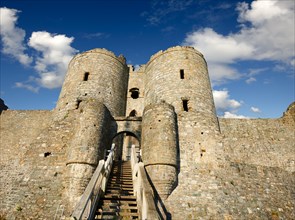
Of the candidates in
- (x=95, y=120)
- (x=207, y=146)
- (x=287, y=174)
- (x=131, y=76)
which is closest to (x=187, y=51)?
(x=131, y=76)

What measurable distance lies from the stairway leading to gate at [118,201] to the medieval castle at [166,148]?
1599 millimetres

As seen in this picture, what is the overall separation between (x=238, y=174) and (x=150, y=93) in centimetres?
705

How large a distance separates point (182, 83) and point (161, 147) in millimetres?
4816

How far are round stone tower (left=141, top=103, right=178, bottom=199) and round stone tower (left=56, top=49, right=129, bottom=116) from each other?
409cm

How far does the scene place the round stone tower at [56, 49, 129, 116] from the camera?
41.4 ft

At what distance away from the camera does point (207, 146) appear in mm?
10180

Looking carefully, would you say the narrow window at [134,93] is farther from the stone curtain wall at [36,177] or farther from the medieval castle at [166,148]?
the stone curtain wall at [36,177]

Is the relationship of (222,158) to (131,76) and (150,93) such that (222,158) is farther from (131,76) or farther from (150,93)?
(131,76)

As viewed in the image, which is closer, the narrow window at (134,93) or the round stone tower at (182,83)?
the round stone tower at (182,83)

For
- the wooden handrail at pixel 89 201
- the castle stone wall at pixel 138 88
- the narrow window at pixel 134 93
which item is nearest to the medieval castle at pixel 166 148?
the castle stone wall at pixel 138 88

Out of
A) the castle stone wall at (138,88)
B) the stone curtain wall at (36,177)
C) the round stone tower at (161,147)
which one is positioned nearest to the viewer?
the round stone tower at (161,147)

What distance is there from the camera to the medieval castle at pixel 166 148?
8781mm

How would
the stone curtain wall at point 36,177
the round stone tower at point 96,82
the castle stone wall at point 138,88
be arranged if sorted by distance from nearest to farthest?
1. the stone curtain wall at point 36,177
2. the round stone tower at point 96,82
3. the castle stone wall at point 138,88

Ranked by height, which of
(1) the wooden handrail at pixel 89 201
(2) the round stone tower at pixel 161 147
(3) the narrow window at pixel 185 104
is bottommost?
(1) the wooden handrail at pixel 89 201
